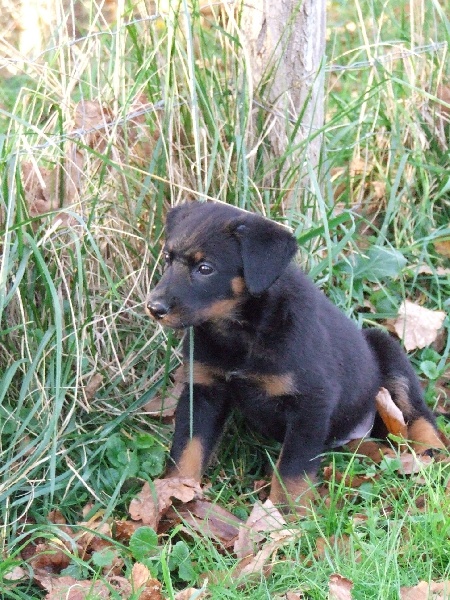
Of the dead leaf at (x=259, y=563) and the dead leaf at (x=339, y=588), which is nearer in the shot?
the dead leaf at (x=339, y=588)

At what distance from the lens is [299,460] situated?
350 centimetres

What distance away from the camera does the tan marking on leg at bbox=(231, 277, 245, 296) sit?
134 inches

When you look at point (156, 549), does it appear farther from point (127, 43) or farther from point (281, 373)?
point (127, 43)

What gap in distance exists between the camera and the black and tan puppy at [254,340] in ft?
10.9

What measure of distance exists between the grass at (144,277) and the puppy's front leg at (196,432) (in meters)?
0.11

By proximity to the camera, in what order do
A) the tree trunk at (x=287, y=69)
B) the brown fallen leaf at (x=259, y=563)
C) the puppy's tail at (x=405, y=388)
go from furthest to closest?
the tree trunk at (x=287, y=69) → the puppy's tail at (x=405, y=388) → the brown fallen leaf at (x=259, y=563)

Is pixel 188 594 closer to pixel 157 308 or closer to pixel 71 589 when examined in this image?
pixel 71 589

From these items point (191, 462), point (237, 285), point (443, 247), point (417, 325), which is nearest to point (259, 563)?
point (191, 462)

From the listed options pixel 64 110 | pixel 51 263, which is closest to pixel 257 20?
pixel 64 110

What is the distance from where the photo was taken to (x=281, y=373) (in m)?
3.47

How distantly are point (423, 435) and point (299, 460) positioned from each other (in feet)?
2.42

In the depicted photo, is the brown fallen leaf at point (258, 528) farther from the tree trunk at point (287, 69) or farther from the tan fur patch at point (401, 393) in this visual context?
the tree trunk at point (287, 69)

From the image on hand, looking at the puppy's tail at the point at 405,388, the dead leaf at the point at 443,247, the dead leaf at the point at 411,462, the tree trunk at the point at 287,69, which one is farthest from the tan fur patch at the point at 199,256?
the dead leaf at the point at 443,247

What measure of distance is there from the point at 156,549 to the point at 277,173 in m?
1.89
